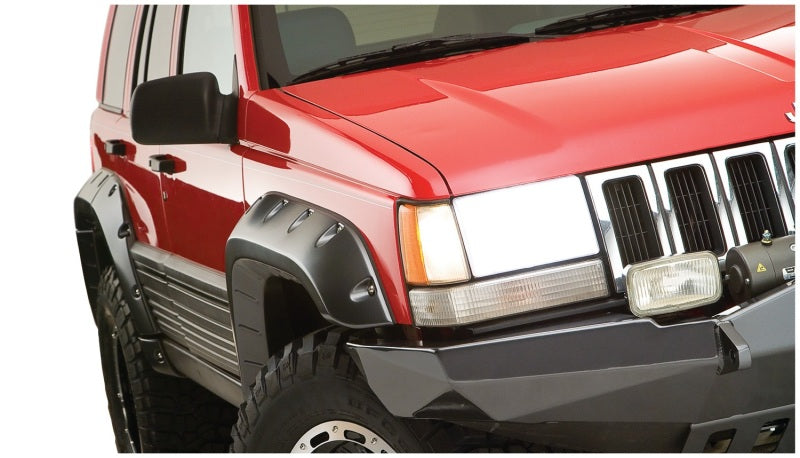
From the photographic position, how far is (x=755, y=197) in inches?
141

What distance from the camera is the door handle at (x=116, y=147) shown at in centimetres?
579

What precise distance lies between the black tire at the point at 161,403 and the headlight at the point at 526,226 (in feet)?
9.39

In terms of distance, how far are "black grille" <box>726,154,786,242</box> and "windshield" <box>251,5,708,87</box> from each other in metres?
1.19

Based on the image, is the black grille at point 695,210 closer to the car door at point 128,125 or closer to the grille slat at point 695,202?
the grille slat at point 695,202

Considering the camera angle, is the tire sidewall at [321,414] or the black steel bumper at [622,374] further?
the tire sidewall at [321,414]

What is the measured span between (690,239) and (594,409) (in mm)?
557

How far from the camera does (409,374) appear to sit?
10.9 ft

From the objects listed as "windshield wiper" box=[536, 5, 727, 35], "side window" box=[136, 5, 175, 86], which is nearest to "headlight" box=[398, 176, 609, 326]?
"windshield wiper" box=[536, 5, 727, 35]

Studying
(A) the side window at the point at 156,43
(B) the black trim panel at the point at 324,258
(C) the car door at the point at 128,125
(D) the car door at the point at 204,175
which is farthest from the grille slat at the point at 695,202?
(A) the side window at the point at 156,43

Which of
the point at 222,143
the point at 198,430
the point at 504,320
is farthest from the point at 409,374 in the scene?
the point at 198,430

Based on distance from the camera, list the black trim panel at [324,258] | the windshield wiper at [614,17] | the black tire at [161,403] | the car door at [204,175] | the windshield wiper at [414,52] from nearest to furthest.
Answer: the black trim panel at [324,258], the windshield wiper at [414,52], the car door at [204,175], the windshield wiper at [614,17], the black tire at [161,403]

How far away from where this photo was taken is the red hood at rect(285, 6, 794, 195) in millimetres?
3424

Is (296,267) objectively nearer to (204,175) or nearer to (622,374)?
(622,374)

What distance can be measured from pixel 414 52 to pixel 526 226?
126cm
